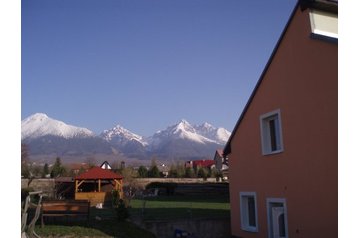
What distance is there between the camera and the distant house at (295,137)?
27.9ft

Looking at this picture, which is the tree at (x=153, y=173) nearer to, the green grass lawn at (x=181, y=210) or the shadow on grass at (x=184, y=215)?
the green grass lawn at (x=181, y=210)

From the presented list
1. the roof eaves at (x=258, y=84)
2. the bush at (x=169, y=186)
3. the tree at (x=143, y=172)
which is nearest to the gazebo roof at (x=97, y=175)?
the bush at (x=169, y=186)

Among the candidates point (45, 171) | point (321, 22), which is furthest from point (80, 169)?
point (321, 22)

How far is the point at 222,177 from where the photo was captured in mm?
43375

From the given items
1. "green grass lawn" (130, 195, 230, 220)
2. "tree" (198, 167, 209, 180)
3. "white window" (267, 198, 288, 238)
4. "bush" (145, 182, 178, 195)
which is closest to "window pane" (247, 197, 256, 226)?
"white window" (267, 198, 288, 238)

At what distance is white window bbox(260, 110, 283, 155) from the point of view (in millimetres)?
10695

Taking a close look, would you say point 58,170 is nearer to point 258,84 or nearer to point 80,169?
point 80,169

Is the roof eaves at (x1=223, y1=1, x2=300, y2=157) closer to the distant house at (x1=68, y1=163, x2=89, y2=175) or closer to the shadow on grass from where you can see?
the shadow on grass

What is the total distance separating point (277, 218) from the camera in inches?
420

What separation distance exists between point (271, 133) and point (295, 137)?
1.50 metres
